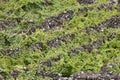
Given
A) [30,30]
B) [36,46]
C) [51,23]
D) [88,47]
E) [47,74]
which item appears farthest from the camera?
[51,23]

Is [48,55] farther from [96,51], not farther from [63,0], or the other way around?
[63,0]

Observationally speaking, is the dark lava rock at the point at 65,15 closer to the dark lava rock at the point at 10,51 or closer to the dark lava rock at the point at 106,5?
the dark lava rock at the point at 106,5

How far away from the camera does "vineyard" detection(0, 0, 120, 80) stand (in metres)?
18.9

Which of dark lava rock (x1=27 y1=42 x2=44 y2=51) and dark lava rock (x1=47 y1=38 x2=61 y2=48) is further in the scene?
dark lava rock (x1=47 y1=38 x2=61 y2=48)

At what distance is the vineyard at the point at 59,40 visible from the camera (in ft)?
61.9

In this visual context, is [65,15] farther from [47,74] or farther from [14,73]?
[14,73]

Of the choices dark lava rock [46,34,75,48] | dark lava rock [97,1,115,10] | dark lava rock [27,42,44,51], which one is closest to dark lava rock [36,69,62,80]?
dark lava rock [27,42,44,51]

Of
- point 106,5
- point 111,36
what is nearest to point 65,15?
point 106,5

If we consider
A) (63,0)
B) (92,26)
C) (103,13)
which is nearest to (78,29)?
(92,26)

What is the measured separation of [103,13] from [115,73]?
7319 mm

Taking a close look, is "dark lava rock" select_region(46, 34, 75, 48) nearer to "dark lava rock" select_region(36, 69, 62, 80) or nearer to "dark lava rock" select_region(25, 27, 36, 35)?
"dark lava rock" select_region(25, 27, 36, 35)

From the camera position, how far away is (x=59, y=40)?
2166 cm

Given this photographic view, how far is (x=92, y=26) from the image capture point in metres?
22.8

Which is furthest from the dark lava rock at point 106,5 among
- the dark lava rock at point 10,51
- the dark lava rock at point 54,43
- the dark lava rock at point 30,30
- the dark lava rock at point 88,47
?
the dark lava rock at point 10,51
